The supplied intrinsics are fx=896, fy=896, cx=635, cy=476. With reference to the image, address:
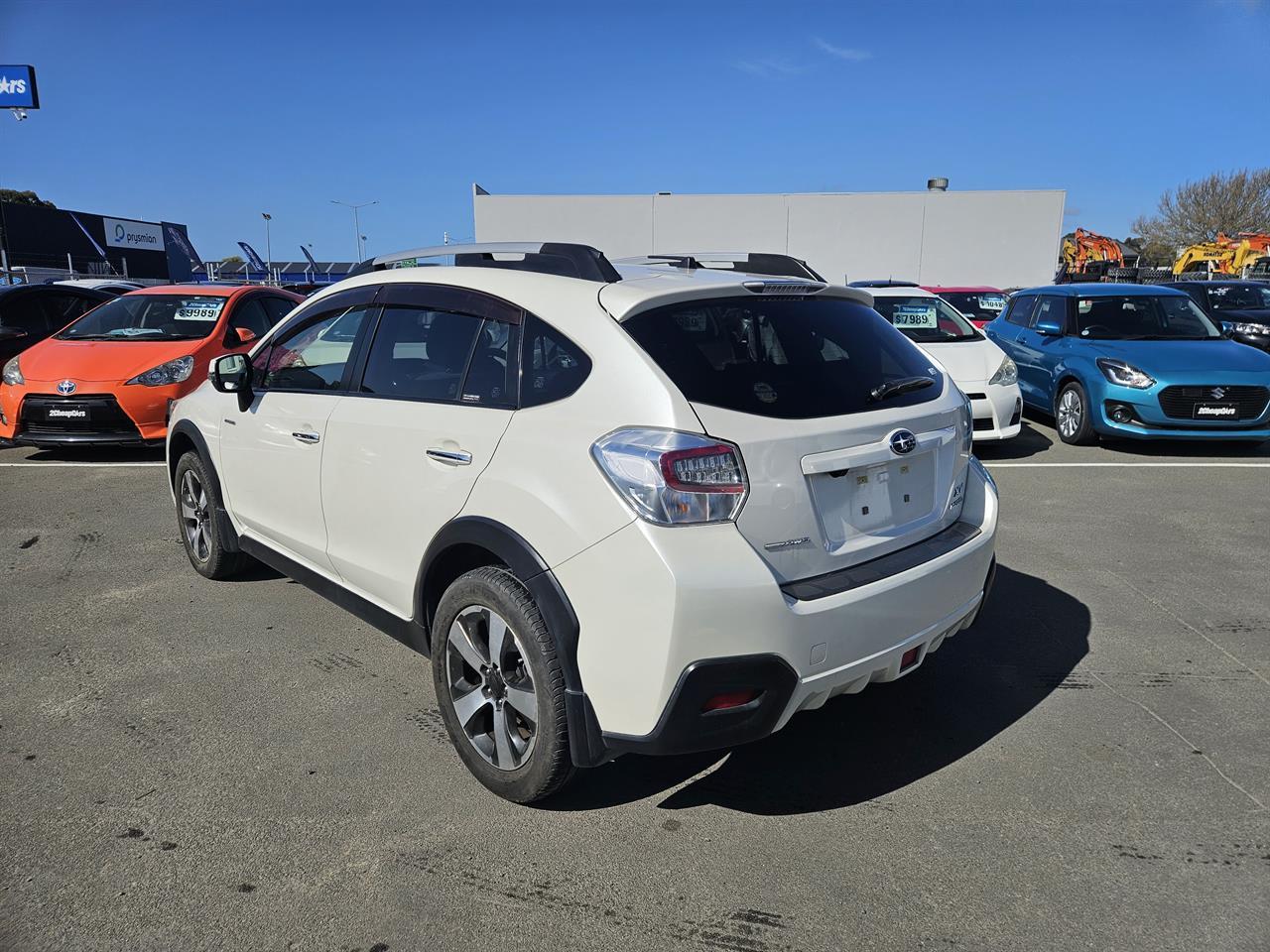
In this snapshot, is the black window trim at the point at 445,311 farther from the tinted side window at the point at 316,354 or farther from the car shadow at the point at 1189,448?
the car shadow at the point at 1189,448

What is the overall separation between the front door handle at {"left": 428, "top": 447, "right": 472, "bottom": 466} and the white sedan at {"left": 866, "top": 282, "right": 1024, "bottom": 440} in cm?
611

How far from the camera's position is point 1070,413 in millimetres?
9320

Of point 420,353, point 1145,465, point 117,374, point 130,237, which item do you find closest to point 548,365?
point 420,353

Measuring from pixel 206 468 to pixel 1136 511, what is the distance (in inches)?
244

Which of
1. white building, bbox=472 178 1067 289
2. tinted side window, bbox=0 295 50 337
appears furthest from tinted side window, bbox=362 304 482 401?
white building, bbox=472 178 1067 289

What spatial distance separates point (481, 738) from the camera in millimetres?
2943

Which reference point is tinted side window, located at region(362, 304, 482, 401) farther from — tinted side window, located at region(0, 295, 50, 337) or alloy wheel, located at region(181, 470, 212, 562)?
tinted side window, located at region(0, 295, 50, 337)

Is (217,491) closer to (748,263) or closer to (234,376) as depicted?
(234,376)

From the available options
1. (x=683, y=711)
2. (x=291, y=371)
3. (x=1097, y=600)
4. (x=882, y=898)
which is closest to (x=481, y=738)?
(x=683, y=711)

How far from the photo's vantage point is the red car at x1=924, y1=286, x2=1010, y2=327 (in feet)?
52.5

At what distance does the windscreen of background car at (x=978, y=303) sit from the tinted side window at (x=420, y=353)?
14.3 m

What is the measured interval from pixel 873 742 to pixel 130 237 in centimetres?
5961

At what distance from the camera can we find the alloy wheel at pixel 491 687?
2.76 meters

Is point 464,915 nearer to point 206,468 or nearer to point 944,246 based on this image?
point 206,468
